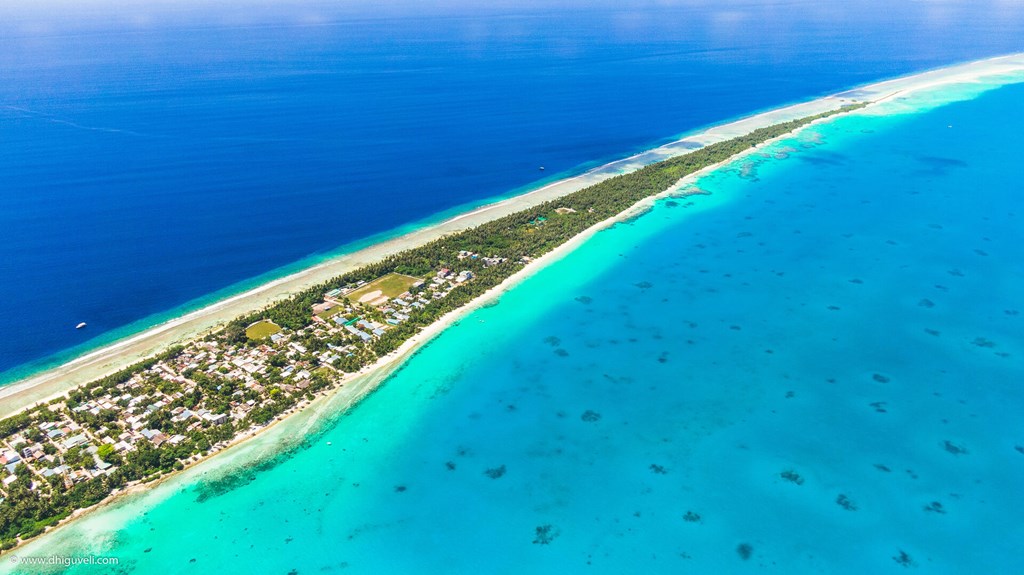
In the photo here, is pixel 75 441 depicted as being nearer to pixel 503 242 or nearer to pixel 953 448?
pixel 503 242

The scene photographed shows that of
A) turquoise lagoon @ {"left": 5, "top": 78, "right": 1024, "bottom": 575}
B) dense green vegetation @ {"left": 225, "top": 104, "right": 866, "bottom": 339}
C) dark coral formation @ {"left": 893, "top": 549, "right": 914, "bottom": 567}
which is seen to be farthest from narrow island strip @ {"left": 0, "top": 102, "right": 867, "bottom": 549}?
dark coral formation @ {"left": 893, "top": 549, "right": 914, "bottom": 567}

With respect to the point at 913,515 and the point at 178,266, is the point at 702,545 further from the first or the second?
the point at 178,266

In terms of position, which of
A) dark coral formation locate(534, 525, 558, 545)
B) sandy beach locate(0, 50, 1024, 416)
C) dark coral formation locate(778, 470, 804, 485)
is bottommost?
dark coral formation locate(778, 470, 804, 485)

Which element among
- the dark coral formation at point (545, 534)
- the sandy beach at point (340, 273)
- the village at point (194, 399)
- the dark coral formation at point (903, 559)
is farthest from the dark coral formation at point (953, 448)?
the village at point (194, 399)

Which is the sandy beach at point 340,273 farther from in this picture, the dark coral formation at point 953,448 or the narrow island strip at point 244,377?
the dark coral formation at point 953,448

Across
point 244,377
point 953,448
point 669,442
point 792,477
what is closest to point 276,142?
point 244,377

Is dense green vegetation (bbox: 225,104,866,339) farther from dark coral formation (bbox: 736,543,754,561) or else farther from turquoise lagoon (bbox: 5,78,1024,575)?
dark coral formation (bbox: 736,543,754,561)
